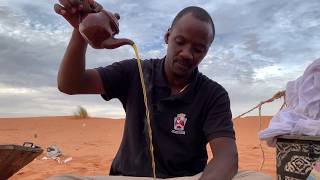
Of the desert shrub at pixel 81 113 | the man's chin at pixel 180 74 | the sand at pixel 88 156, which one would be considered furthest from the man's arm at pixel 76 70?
the desert shrub at pixel 81 113

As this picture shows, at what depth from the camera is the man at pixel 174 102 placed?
2.70 meters

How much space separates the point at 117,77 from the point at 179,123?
0.48 meters

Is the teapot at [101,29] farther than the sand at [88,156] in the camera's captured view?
No

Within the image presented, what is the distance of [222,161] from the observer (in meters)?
2.58

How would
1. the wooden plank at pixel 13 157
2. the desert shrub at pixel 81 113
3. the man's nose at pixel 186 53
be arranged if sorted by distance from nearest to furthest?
the man's nose at pixel 186 53, the wooden plank at pixel 13 157, the desert shrub at pixel 81 113

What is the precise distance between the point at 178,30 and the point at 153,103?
459 mm

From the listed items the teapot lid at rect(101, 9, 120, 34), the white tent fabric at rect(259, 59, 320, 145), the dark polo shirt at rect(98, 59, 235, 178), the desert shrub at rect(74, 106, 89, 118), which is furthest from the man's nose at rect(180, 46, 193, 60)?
the desert shrub at rect(74, 106, 89, 118)

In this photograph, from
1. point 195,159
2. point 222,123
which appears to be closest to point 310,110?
point 222,123

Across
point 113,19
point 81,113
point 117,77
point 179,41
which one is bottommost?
point 81,113

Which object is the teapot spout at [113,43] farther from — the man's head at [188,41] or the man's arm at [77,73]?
the man's head at [188,41]

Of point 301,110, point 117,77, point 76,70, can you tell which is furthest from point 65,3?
point 301,110

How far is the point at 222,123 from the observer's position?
9.04 ft

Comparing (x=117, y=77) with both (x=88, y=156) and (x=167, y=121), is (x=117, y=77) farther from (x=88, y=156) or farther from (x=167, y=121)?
(x=88, y=156)

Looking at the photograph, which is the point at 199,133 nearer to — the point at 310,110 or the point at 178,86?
the point at 178,86
